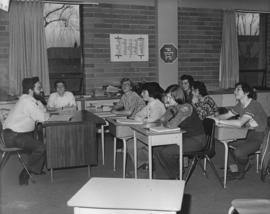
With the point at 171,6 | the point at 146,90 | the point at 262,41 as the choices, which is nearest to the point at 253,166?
the point at 146,90

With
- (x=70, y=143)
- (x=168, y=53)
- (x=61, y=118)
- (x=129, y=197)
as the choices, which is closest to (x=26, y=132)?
(x=61, y=118)

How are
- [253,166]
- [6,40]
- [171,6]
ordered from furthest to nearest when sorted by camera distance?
1. [171,6]
2. [6,40]
3. [253,166]

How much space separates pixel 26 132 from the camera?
15.0 ft

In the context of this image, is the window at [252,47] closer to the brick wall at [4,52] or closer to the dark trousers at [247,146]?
the dark trousers at [247,146]

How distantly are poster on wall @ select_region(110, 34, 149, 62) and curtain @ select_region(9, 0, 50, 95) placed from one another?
1247mm

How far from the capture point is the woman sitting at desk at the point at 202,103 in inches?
193

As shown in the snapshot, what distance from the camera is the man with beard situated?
4.42 meters

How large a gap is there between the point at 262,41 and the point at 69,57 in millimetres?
3965

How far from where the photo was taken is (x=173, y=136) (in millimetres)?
3943

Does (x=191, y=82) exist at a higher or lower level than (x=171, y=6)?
lower

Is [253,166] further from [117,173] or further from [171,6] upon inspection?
[171,6]

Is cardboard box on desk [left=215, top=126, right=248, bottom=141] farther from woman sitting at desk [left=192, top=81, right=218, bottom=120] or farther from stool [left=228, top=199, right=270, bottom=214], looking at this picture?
stool [left=228, top=199, right=270, bottom=214]

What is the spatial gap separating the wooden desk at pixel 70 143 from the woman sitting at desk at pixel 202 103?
4.36ft

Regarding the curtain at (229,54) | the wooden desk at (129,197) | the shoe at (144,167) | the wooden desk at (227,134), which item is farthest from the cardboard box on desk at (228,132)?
the curtain at (229,54)
